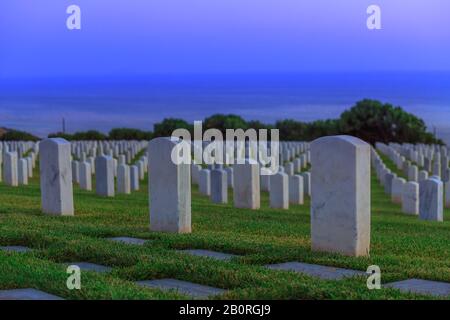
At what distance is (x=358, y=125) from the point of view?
62.7 m

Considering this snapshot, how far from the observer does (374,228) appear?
12.8 meters

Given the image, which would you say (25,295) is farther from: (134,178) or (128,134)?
(128,134)

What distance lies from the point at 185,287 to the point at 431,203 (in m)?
10.6

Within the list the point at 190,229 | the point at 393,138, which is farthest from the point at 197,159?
the point at 393,138

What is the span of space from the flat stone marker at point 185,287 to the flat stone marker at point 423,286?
1481 millimetres

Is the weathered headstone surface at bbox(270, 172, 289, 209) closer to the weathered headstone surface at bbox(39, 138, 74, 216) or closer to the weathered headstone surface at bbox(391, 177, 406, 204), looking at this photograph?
the weathered headstone surface at bbox(391, 177, 406, 204)

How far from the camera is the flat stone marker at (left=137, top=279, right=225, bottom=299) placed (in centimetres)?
648

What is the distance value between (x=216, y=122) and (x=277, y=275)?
58.3m

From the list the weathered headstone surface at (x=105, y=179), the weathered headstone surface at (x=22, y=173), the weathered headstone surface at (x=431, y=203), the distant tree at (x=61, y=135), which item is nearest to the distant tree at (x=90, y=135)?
the distant tree at (x=61, y=135)

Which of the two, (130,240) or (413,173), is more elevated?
(130,240)

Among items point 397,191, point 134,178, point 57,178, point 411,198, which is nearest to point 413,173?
point 397,191

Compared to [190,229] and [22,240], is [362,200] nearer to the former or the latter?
[190,229]

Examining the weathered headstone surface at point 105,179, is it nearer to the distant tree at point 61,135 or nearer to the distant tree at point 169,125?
the distant tree at point 61,135

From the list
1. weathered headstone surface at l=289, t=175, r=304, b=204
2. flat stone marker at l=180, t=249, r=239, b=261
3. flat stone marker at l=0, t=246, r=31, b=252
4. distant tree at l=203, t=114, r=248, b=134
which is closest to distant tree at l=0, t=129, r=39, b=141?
distant tree at l=203, t=114, r=248, b=134
